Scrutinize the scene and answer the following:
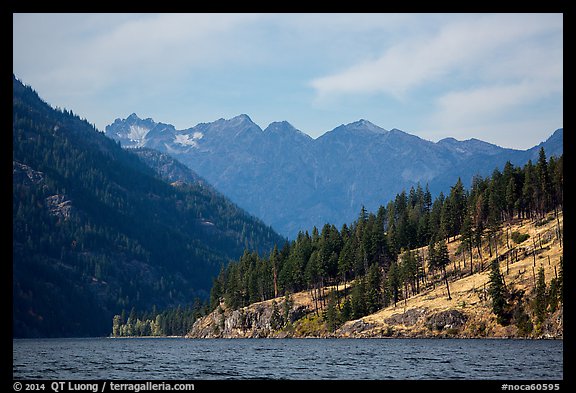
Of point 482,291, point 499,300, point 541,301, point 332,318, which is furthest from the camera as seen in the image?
point 332,318

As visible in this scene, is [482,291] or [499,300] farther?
[482,291]

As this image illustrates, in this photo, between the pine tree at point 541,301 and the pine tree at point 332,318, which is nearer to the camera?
the pine tree at point 541,301

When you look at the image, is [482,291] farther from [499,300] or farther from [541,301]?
→ [541,301]

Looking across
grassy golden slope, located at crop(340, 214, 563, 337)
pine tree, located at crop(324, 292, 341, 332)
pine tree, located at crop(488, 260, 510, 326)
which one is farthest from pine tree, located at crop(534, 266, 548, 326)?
pine tree, located at crop(324, 292, 341, 332)

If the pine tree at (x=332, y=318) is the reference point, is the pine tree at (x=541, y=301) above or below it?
above

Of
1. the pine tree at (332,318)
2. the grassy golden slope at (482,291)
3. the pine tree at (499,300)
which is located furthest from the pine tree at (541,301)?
the pine tree at (332,318)

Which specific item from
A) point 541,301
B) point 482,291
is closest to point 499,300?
point 541,301

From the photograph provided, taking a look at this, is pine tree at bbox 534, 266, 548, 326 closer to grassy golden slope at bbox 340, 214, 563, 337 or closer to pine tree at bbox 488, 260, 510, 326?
grassy golden slope at bbox 340, 214, 563, 337

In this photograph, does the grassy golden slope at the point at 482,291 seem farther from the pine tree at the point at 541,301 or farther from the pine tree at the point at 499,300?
the pine tree at the point at 541,301

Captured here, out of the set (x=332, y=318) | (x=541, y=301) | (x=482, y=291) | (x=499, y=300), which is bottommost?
(x=332, y=318)

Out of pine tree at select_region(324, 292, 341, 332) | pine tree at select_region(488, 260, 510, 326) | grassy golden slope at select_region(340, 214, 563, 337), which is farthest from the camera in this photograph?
pine tree at select_region(324, 292, 341, 332)
